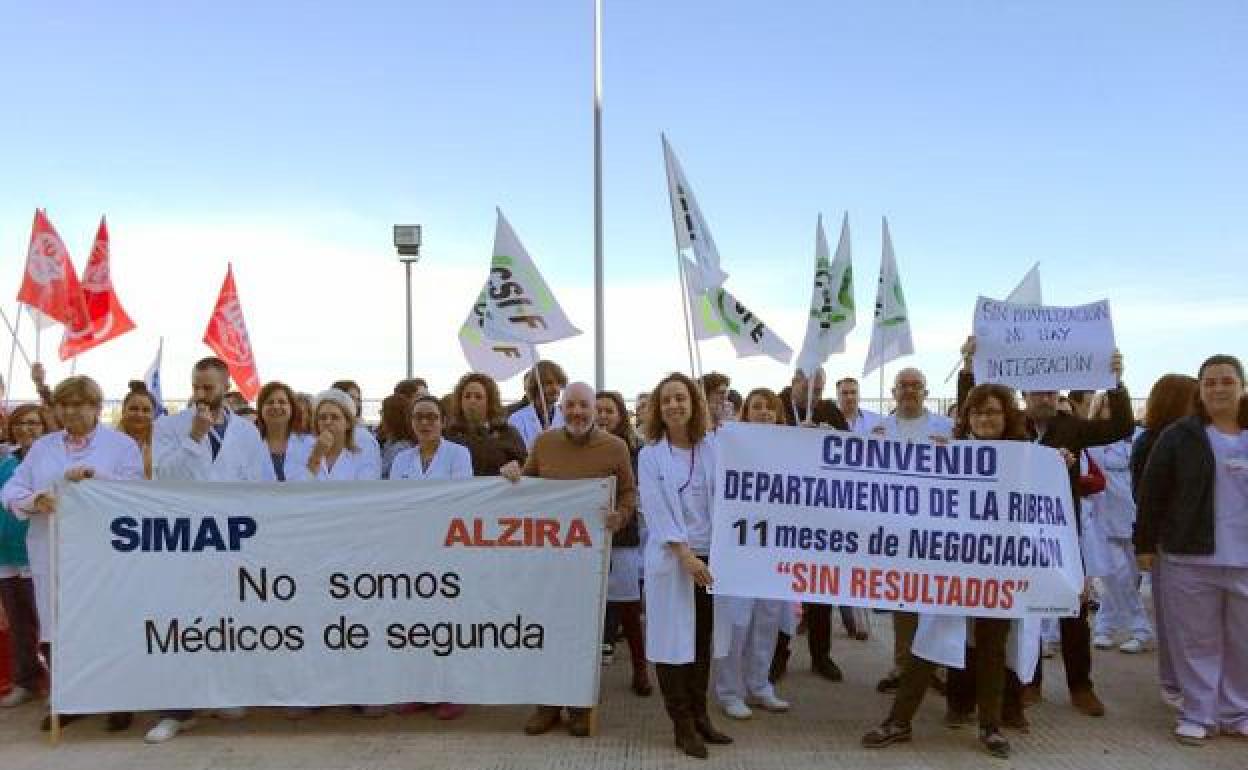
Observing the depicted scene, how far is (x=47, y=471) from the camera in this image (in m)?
5.60

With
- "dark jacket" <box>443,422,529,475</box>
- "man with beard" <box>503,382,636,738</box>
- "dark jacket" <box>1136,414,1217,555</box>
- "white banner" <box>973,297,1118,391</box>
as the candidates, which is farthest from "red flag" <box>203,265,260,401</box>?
"dark jacket" <box>1136,414,1217,555</box>

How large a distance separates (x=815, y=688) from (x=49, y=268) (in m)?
7.79

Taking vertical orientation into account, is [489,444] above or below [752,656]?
above

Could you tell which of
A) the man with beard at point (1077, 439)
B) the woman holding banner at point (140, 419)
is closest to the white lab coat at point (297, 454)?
the woman holding banner at point (140, 419)

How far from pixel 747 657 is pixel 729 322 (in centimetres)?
227

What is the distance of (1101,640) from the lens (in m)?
7.76

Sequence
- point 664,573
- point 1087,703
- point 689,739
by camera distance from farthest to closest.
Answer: point 1087,703 → point 664,573 → point 689,739

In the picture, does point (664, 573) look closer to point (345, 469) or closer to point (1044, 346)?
point (345, 469)

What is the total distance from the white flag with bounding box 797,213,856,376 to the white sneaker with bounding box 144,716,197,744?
4.39 m

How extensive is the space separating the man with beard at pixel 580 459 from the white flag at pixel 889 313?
3.80 meters

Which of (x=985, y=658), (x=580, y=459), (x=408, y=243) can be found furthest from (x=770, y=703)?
(x=408, y=243)

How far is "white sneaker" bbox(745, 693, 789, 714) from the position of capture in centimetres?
583

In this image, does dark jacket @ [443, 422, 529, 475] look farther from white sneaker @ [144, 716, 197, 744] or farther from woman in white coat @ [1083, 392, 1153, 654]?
woman in white coat @ [1083, 392, 1153, 654]

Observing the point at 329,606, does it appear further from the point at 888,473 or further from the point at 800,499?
the point at 888,473
